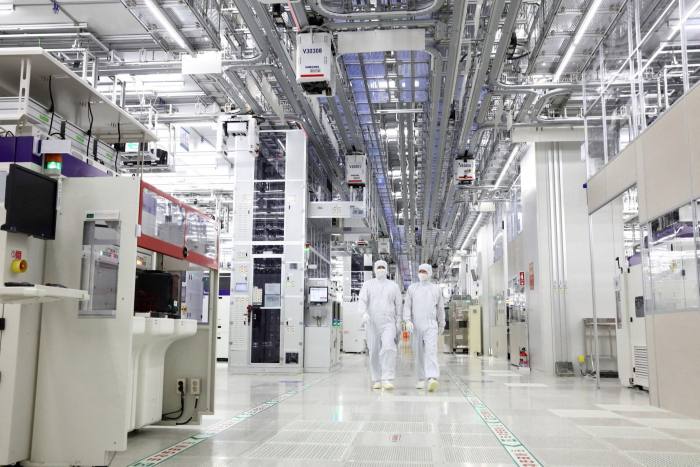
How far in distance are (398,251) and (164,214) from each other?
27411 mm

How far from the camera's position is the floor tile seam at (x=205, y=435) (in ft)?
14.0

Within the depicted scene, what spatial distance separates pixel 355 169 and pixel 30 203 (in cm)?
1005

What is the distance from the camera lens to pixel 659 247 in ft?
23.5

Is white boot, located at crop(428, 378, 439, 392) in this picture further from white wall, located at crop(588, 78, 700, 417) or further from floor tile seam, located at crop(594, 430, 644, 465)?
floor tile seam, located at crop(594, 430, 644, 465)

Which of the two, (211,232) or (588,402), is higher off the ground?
(211,232)

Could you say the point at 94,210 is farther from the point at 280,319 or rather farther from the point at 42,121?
the point at 280,319

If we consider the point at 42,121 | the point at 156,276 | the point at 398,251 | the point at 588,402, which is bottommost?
the point at 588,402

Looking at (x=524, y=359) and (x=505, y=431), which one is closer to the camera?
(x=505, y=431)

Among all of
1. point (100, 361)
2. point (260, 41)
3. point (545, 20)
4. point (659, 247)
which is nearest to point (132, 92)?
point (260, 41)

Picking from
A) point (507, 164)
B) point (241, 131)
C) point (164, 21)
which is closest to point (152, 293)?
point (164, 21)

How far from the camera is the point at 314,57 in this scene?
25.9 ft

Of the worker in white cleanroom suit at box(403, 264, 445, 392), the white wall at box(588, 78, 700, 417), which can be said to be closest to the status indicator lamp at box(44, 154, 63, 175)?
the white wall at box(588, 78, 700, 417)

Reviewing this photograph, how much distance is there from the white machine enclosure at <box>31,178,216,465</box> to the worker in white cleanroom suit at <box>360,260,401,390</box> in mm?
5593

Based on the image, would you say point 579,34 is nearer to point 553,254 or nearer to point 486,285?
point 553,254
